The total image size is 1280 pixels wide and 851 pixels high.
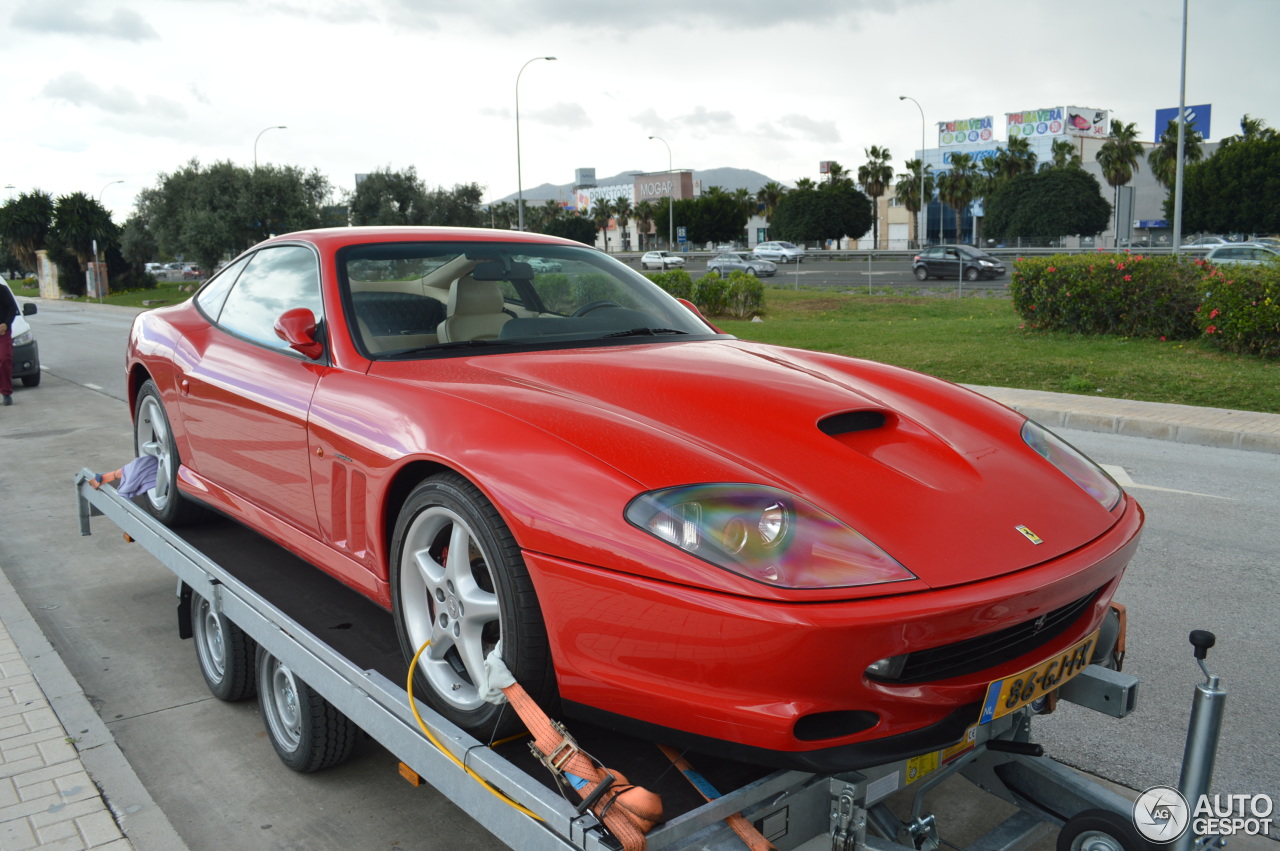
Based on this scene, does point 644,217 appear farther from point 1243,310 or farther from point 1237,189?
point 1243,310

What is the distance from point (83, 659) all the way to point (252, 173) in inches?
1830

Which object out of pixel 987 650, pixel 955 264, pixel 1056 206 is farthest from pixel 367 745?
pixel 1056 206

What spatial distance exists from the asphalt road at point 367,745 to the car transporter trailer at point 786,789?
518mm

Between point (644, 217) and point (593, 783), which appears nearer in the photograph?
point (593, 783)

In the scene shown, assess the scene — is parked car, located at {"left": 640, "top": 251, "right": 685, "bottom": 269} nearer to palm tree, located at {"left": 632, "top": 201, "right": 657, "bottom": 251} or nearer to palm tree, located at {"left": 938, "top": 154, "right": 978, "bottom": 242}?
palm tree, located at {"left": 938, "top": 154, "right": 978, "bottom": 242}

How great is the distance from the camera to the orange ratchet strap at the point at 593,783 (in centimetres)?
184

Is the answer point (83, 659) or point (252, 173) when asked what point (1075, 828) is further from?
point (252, 173)

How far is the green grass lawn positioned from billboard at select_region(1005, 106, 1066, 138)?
8710cm

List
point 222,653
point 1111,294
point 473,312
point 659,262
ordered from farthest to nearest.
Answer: point 659,262, point 1111,294, point 222,653, point 473,312

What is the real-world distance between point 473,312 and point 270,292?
0.97 metres

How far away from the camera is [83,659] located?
4328 millimetres

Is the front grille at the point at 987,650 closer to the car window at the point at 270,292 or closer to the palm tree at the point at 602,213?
the car window at the point at 270,292

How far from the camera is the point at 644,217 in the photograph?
114m

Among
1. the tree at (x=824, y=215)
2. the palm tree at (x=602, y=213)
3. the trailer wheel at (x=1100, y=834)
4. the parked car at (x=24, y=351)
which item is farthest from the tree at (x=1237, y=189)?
the palm tree at (x=602, y=213)
